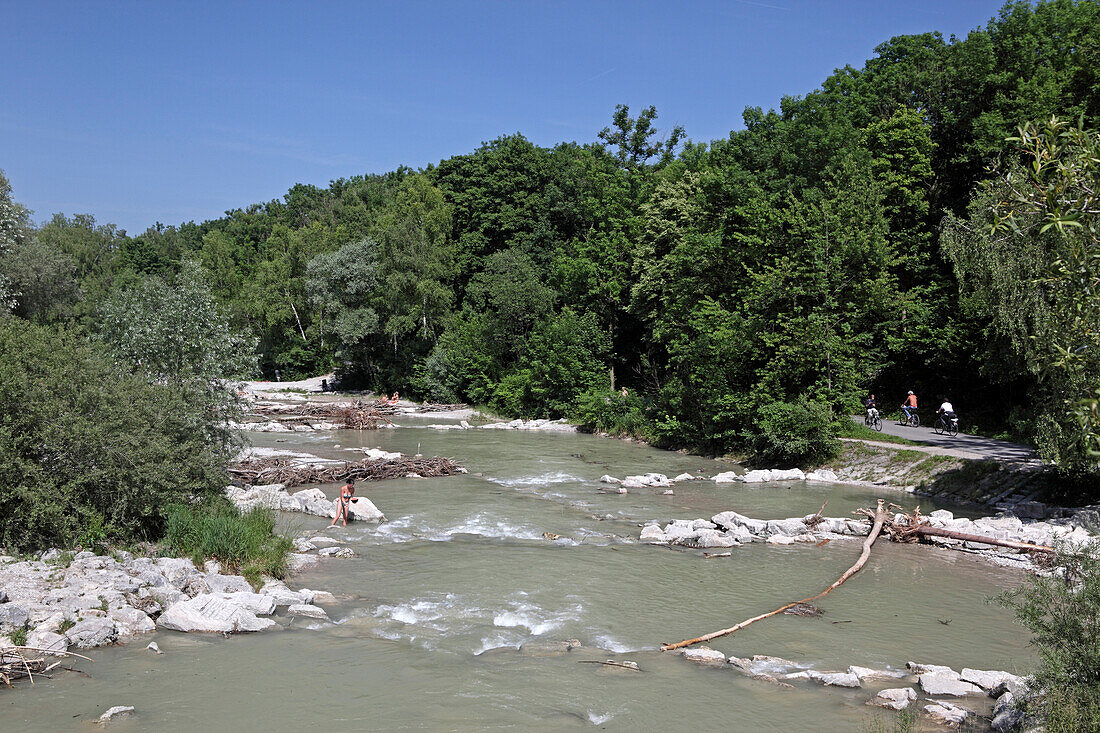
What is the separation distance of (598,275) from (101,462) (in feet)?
124

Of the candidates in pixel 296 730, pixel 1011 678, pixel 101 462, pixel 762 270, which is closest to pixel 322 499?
pixel 101 462

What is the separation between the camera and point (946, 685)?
1040cm

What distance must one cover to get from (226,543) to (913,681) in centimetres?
1234

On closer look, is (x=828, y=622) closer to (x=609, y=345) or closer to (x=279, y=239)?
(x=609, y=345)

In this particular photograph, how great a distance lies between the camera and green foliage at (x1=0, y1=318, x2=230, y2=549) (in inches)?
510

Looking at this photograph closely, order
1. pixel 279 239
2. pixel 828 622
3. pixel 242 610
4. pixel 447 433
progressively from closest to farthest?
1. pixel 242 610
2. pixel 828 622
3. pixel 447 433
4. pixel 279 239

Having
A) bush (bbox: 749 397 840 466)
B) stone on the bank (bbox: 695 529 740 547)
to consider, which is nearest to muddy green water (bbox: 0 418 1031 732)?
stone on the bank (bbox: 695 529 740 547)

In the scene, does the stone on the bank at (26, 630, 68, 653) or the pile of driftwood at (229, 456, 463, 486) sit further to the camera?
the pile of driftwood at (229, 456, 463, 486)

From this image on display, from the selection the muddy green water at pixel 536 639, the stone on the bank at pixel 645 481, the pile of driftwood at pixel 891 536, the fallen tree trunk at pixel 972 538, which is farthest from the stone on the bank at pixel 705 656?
the stone on the bank at pixel 645 481

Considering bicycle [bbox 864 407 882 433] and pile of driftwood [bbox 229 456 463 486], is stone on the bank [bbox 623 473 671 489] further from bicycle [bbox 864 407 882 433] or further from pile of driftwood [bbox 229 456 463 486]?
bicycle [bbox 864 407 882 433]

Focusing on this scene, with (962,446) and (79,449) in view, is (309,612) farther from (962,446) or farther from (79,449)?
(962,446)

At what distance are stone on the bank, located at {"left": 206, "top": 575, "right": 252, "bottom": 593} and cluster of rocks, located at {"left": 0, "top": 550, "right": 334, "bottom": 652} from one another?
0.04ft

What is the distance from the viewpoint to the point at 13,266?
44.2 metres

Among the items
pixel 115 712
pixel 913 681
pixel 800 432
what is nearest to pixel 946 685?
pixel 913 681
